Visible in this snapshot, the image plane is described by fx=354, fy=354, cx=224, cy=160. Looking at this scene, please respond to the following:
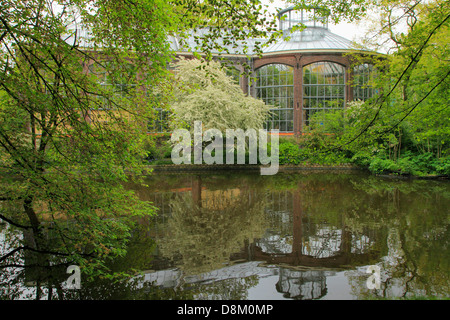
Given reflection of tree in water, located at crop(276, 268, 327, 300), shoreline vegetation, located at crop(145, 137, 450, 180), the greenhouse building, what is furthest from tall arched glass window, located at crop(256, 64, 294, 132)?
reflection of tree in water, located at crop(276, 268, 327, 300)

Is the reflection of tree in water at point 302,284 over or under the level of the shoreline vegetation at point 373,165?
under

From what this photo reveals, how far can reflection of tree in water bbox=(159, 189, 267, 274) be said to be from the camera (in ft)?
23.7

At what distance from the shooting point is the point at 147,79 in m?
6.53

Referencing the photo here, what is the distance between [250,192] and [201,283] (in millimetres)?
9740

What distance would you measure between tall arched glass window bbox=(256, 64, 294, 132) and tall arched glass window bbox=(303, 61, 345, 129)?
4.56ft

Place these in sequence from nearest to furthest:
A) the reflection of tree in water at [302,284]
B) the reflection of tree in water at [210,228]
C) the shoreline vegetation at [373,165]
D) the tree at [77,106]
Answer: the tree at [77,106], the reflection of tree in water at [302,284], the reflection of tree in water at [210,228], the shoreline vegetation at [373,165]

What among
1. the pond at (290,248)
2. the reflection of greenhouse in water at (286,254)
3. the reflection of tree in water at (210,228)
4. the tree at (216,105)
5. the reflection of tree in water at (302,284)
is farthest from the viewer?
the tree at (216,105)

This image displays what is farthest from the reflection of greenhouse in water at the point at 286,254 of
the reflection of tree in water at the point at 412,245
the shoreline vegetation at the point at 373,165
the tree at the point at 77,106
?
the shoreline vegetation at the point at 373,165

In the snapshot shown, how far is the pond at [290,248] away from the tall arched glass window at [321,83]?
21228mm

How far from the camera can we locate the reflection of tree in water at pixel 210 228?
23.7 ft

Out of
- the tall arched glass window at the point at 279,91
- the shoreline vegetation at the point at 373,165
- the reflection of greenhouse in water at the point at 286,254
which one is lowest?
the reflection of greenhouse in water at the point at 286,254

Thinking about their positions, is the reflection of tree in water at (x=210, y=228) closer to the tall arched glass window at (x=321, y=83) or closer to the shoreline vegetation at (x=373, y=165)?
the shoreline vegetation at (x=373, y=165)

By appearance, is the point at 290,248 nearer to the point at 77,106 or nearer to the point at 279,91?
the point at 77,106

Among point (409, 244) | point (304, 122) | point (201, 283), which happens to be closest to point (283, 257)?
point (201, 283)
